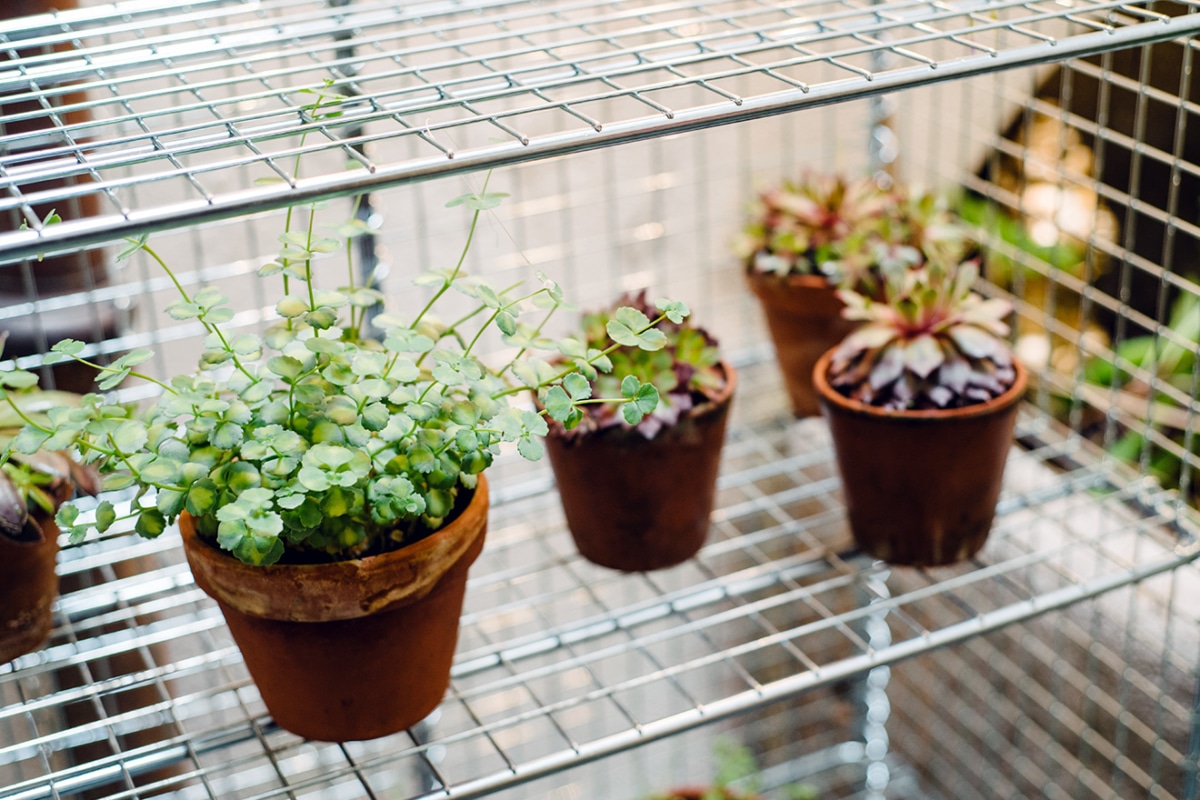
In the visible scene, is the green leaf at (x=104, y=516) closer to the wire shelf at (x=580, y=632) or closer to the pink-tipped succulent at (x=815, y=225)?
the wire shelf at (x=580, y=632)

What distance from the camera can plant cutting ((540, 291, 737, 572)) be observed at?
3.34ft

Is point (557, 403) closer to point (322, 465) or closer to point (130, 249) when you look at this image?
point (322, 465)

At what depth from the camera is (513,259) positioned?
1.50 metres

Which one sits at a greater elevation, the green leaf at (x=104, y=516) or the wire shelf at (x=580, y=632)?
the green leaf at (x=104, y=516)

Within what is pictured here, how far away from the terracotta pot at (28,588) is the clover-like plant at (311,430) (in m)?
0.14

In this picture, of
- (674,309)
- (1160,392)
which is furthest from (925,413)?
(1160,392)

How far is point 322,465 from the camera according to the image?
77 centimetres

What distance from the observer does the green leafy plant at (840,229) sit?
51.4 inches

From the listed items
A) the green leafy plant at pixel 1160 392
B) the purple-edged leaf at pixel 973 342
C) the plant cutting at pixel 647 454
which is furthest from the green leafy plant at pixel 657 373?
the green leafy plant at pixel 1160 392

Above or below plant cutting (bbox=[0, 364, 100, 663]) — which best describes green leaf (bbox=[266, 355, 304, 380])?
above

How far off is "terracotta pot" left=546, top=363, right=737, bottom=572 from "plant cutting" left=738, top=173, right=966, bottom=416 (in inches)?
10.5

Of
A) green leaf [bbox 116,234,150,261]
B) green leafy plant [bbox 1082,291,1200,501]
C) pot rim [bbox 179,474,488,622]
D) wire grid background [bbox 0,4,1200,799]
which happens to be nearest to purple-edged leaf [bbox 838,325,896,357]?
wire grid background [bbox 0,4,1200,799]

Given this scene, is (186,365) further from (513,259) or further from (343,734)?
(343,734)

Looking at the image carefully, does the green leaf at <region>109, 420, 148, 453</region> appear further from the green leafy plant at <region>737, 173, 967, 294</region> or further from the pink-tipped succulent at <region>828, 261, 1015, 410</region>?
the green leafy plant at <region>737, 173, 967, 294</region>
